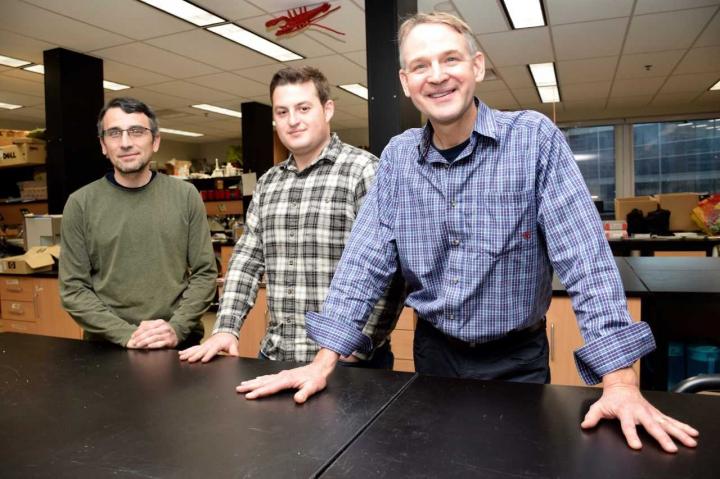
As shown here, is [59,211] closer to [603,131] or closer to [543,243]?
[543,243]

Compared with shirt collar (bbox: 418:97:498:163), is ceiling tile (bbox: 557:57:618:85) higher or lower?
higher

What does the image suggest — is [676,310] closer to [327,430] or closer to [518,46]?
[327,430]

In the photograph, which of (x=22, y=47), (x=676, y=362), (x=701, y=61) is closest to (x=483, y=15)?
(x=701, y=61)

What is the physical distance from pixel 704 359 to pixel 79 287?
105 inches

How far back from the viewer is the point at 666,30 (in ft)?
17.3

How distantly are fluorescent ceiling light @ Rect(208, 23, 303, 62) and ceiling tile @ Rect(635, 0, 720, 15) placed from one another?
11.2ft

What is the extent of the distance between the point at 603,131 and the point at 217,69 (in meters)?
7.28

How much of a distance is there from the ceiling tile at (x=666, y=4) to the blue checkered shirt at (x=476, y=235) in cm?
429

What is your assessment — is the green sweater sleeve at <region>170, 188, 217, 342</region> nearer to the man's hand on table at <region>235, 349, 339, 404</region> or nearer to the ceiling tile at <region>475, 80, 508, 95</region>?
the man's hand on table at <region>235, 349, 339, 404</region>

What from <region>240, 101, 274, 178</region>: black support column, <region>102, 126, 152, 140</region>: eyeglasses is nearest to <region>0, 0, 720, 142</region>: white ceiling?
<region>240, 101, 274, 178</region>: black support column

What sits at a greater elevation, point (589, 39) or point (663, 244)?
point (589, 39)

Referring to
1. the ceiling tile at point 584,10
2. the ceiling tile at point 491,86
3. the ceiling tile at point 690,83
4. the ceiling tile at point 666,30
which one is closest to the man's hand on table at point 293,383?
the ceiling tile at point 584,10

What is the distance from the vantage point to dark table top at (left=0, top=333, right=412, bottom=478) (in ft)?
2.45

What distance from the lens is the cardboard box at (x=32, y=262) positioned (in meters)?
4.24
